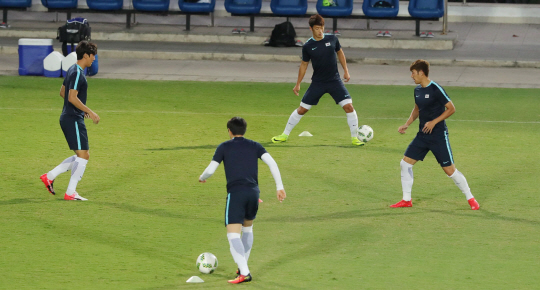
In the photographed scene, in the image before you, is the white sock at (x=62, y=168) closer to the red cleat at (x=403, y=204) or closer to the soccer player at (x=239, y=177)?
the soccer player at (x=239, y=177)

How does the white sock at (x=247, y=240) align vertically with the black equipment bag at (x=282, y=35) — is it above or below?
above

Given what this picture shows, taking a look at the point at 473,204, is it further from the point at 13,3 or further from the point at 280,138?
the point at 13,3

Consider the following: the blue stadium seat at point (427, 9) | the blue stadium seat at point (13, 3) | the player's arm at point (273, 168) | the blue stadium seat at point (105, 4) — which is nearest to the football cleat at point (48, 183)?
the player's arm at point (273, 168)

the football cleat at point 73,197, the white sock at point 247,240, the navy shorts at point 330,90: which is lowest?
the football cleat at point 73,197

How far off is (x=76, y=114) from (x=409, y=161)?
13.9 ft

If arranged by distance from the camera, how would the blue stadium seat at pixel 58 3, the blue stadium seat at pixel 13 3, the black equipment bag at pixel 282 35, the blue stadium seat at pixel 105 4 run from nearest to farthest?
the black equipment bag at pixel 282 35
the blue stadium seat at pixel 105 4
the blue stadium seat at pixel 58 3
the blue stadium seat at pixel 13 3

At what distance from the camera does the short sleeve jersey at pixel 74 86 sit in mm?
9453

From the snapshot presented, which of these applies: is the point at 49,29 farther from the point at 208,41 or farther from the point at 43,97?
the point at 43,97

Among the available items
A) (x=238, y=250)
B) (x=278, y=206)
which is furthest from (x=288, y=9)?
(x=238, y=250)

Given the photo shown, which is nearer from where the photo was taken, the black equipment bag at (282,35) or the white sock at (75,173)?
the white sock at (75,173)

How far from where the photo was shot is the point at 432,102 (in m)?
9.14

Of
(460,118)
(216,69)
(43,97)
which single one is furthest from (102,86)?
(460,118)

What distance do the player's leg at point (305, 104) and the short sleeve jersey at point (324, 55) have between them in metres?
0.20

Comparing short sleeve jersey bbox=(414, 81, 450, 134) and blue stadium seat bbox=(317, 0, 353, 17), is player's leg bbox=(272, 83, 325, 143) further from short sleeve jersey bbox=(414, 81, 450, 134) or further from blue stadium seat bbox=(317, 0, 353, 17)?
blue stadium seat bbox=(317, 0, 353, 17)
